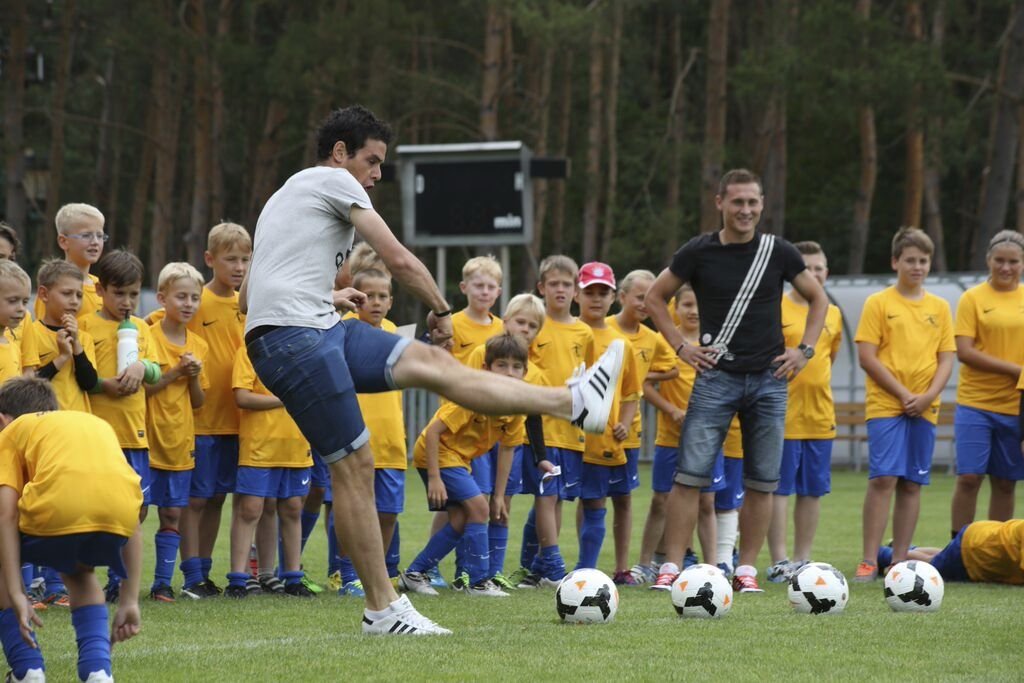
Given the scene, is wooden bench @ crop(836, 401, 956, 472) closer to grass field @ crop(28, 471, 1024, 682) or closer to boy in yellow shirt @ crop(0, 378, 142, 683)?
grass field @ crop(28, 471, 1024, 682)

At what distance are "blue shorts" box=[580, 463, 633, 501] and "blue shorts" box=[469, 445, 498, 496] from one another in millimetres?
763

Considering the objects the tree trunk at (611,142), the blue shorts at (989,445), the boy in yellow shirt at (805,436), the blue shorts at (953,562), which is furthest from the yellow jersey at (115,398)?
the tree trunk at (611,142)

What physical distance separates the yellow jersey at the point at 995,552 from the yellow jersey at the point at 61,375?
5.48 metres

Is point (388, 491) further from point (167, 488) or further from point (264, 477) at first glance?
point (167, 488)

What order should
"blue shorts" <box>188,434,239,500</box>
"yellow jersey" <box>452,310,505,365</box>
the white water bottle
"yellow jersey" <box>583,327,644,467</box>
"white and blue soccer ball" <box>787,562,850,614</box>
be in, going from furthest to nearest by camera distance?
"yellow jersey" <box>583,327,644,467</box> < "yellow jersey" <box>452,310,505,365</box> < "blue shorts" <box>188,434,239,500</box> < the white water bottle < "white and blue soccer ball" <box>787,562,850,614</box>

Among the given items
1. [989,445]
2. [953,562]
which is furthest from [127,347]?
[989,445]

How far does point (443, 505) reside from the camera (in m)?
8.87

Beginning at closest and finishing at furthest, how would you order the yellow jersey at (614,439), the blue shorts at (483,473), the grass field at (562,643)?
the grass field at (562,643) → the blue shorts at (483,473) → the yellow jersey at (614,439)

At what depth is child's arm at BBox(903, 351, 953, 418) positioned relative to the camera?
32.1 ft

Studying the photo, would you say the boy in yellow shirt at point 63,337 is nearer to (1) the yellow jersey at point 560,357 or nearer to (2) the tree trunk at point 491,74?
(1) the yellow jersey at point 560,357

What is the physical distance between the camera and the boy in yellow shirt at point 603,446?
32.6 ft

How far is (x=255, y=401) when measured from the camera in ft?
28.9

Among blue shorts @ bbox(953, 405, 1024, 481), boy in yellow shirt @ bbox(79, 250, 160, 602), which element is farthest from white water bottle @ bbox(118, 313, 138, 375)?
blue shorts @ bbox(953, 405, 1024, 481)

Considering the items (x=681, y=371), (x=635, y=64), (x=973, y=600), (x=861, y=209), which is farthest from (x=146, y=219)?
(x=973, y=600)
